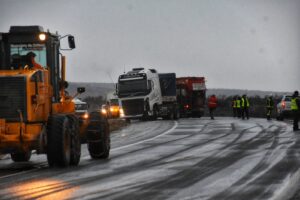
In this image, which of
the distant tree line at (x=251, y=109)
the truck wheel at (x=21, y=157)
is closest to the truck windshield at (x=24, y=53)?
the truck wheel at (x=21, y=157)

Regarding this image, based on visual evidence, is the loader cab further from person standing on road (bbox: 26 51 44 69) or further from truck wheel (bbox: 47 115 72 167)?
truck wheel (bbox: 47 115 72 167)

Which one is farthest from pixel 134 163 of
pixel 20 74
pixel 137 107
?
pixel 137 107

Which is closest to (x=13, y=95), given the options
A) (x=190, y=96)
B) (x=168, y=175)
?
(x=168, y=175)

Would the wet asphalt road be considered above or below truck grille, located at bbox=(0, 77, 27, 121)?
below

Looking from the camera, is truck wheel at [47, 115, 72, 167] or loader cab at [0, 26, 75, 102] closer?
truck wheel at [47, 115, 72, 167]

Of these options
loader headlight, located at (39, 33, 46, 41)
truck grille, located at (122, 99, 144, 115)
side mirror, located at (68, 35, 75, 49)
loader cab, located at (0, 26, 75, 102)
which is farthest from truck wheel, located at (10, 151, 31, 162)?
truck grille, located at (122, 99, 144, 115)

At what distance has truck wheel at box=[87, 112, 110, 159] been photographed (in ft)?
62.4

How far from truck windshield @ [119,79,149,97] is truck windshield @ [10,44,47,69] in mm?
32324

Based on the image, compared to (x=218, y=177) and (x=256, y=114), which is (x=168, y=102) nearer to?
(x=256, y=114)

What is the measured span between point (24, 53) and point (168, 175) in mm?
5110

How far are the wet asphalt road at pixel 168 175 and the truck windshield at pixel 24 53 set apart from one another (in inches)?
93.4

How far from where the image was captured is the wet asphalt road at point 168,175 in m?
11.6

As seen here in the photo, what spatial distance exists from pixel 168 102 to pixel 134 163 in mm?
36652

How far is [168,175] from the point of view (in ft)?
46.8
